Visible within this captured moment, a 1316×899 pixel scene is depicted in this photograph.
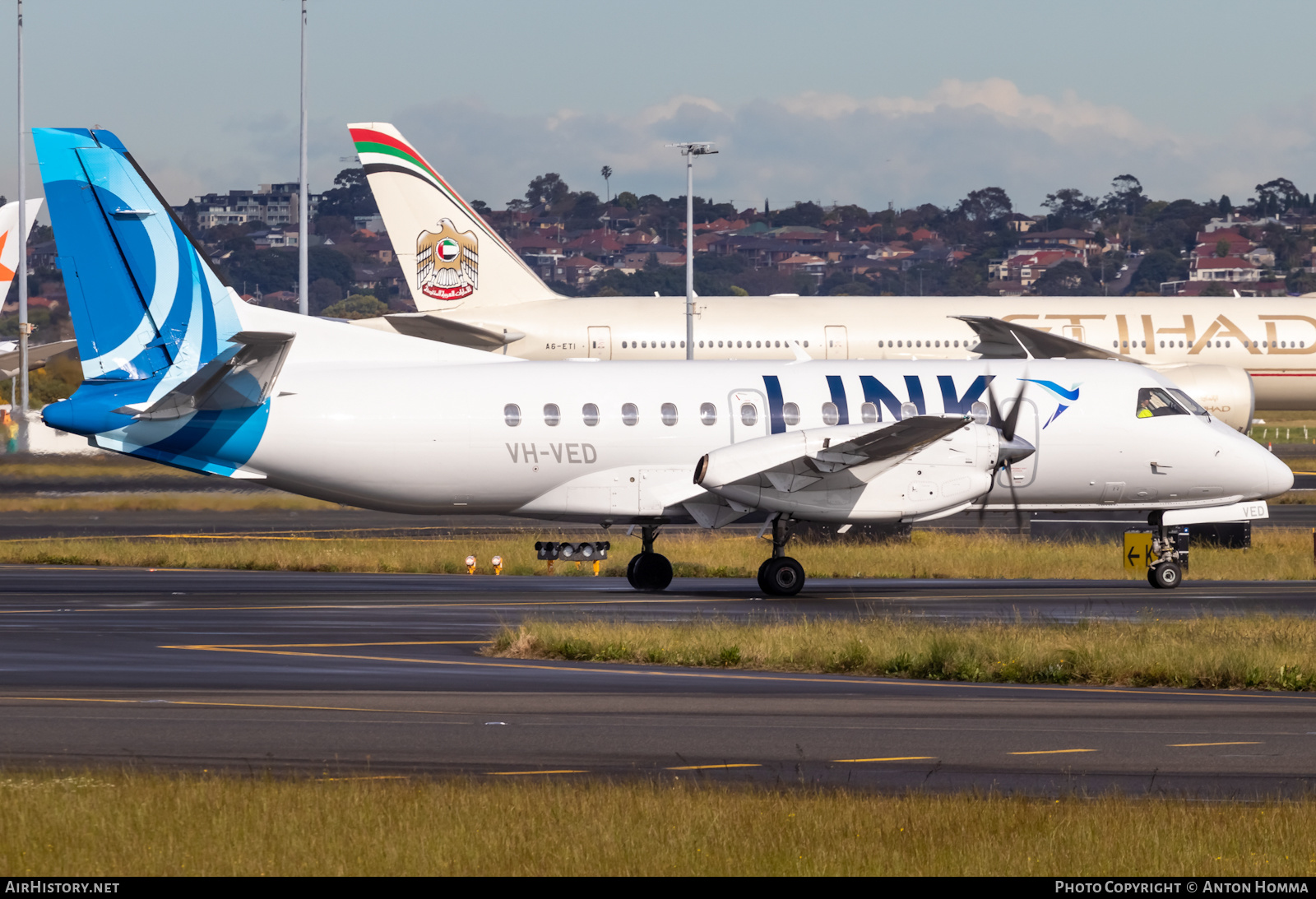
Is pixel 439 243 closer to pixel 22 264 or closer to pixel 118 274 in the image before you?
pixel 22 264

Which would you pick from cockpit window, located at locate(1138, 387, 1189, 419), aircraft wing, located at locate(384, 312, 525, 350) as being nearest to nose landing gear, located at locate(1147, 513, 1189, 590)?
cockpit window, located at locate(1138, 387, 1189, 419)

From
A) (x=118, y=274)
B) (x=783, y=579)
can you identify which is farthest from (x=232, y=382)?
(x=783, y=579)

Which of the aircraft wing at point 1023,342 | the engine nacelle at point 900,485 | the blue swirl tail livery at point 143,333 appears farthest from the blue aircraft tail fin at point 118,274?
the aircraft wing at point 1023,342

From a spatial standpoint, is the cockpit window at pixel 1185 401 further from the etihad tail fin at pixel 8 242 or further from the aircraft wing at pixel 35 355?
the aircraft wing at pixel 35 355

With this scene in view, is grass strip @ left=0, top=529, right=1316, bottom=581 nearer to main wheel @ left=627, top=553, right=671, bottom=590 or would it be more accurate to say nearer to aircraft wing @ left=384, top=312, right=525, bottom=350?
main wheel @ left=627, top=553, right=671, bottom=590

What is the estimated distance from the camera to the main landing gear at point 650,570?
29266 millimetres

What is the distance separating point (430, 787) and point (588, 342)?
4665 centimetres

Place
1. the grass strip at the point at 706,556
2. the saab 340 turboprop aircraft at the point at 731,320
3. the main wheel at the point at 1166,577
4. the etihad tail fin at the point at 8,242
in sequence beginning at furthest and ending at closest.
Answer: the saab 340 turboprop aircraft at the point at 731,320
the etihad tail fin at the point at 8,242
the grass strip at the point at 706,556
the main wheel at the point at 1166,577

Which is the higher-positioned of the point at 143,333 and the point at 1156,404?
the point at 143,333

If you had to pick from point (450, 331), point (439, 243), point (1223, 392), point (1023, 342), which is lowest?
point (1223, 392)

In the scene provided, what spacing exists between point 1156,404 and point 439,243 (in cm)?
3399

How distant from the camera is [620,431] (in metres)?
28.5

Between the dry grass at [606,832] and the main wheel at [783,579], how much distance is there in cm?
Result: 1586

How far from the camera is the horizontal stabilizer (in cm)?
2703
